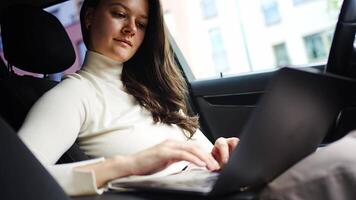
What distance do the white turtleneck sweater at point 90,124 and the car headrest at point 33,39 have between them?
136mm

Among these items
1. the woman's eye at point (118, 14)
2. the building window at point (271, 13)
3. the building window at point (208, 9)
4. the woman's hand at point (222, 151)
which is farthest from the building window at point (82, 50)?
the building window at point (208, 9)

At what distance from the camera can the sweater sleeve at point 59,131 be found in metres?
0.74

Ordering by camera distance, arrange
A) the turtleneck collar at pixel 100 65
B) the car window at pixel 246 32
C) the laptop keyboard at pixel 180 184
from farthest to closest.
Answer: the car window at pixel 246 32 < the turtleneck collar at pixel 100 65 < the laptop keyboard at pixel 180 184

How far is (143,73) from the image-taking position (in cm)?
145

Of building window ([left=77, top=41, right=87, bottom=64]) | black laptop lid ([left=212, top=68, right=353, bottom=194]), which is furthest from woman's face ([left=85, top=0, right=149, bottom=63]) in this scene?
black laptop lid ([left=212, top=68, right=353, bottom=194])

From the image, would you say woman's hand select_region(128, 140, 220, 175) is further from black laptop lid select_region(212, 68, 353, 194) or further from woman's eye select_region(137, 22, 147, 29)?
woman's eye select_region(137, 22, 147, 29)

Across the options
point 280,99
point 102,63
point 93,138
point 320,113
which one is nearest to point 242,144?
point 280,99

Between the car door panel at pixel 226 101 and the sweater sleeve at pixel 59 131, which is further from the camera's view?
the car door panel at pixel 226 101

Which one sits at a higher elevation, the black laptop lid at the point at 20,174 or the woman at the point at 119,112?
the black laptop lid at the point at 20,174

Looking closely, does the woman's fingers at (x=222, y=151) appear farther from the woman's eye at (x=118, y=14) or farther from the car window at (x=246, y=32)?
the car window at (x=246, y=32)

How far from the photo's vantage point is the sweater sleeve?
0.74m

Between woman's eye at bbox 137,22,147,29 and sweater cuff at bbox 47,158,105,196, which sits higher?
woman's eye at bbox 137,22,147,29

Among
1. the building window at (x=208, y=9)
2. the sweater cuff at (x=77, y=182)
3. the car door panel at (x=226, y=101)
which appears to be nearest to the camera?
the sweater cuff at (x=77, y=182)

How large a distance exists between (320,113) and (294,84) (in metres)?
0.15
